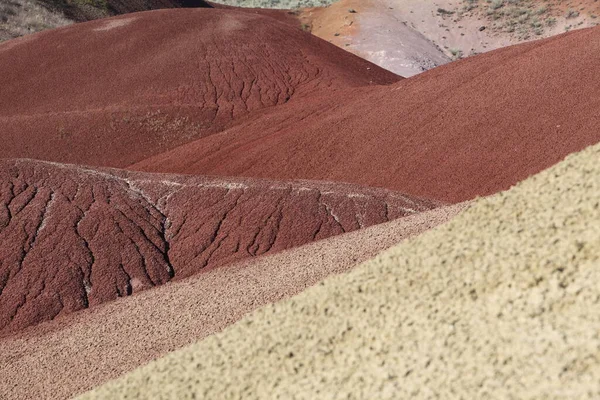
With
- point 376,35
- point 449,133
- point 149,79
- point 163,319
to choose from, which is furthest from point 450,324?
point 376,35

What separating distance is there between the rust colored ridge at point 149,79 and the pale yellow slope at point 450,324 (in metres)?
26.0

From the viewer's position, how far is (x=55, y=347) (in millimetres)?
12281

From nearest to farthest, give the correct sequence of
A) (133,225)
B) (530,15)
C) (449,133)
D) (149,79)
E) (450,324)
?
(450,324) < (133,225) < (449,133) < (149,79) < (530,15)

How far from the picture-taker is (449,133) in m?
23.5

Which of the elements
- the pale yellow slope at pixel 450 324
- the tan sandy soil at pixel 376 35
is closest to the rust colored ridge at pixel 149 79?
the tan sandy soil at pixel 376 35

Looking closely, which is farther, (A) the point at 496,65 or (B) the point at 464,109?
(A) the point at 496,65

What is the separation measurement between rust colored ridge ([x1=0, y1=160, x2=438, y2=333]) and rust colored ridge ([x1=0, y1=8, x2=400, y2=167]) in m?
11.6

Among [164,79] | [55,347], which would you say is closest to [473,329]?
[55,347]

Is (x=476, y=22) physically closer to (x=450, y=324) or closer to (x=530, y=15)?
(x=530, y=15)

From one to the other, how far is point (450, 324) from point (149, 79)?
3308cm

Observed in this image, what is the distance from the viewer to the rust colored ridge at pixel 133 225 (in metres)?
16.1

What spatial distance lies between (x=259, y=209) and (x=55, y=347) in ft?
23.6

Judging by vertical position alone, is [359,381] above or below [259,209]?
above

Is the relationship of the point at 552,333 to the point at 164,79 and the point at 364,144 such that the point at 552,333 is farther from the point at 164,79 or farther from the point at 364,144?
the point at 164,79
